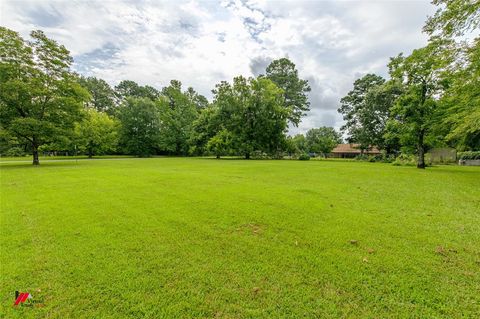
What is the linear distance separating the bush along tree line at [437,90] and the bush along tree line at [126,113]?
46.1 ft

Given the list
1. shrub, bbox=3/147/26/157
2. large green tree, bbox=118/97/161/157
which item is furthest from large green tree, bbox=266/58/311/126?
shrub, bbox=3/147/26/157

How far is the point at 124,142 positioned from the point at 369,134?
41.4 m

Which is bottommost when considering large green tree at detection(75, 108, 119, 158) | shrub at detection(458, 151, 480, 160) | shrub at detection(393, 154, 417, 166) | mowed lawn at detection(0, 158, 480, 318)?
mowed lawn at detection(0, 158, 480, 318)

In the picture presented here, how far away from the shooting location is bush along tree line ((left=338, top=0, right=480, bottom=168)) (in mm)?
10492

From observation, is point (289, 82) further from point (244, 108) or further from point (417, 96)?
point (417, 96)

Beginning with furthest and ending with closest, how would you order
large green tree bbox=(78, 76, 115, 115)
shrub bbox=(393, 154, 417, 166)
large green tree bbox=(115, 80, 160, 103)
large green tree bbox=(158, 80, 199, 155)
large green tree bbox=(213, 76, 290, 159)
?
large green tree bbox=(115, 80, 160, 103)
large green tree bbox=(78, 76, 115, 115)
large green tree bbox=(158, 80, 199, 155)
large green tree bbox=(213, 76, 290, 159)
shrub bbox=(393, 154, 417, 166)

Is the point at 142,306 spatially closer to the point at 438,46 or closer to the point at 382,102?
the point at 438,46

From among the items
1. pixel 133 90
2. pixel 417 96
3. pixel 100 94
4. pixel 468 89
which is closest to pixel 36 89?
pixel 468 89

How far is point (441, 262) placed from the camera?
3.05 m

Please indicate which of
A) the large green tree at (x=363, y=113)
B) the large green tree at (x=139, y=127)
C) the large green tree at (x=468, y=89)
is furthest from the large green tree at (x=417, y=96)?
the large green tree at (x=139, y=127)

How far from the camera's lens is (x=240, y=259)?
3.15 meters

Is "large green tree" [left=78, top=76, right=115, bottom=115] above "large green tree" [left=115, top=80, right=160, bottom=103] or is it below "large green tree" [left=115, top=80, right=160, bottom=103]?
below

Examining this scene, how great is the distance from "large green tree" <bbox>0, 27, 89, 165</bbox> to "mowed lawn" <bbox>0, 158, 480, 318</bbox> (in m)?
14.7

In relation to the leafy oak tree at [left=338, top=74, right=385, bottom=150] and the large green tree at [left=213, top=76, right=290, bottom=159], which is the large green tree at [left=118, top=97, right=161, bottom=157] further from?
the leafy oak tree at [left=338, top=74, right=385, bottom=150]
